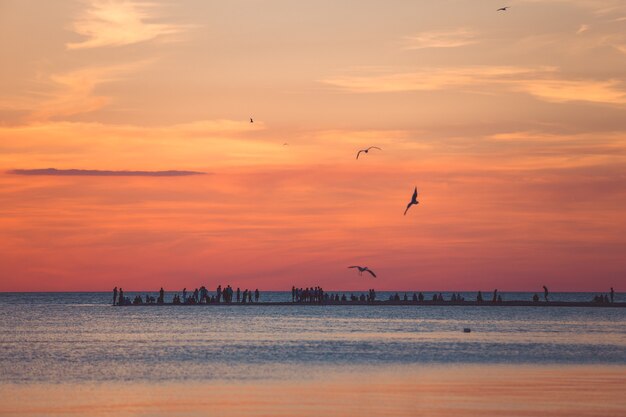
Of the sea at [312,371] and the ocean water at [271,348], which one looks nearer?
the sea at [312,371]

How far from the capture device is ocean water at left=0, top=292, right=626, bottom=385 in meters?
37.3

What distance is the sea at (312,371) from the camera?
28.3 m

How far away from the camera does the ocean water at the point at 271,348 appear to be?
37.3 metres

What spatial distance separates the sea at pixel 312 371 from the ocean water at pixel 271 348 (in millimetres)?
78

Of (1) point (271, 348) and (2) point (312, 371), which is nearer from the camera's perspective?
(2) point (312, 371)

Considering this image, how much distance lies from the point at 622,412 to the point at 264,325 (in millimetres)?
44258

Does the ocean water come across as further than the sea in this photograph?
Yes

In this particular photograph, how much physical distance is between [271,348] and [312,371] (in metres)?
10.9

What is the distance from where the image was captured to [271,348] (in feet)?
156

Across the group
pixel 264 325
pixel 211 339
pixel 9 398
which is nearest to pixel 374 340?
pixel 211 339

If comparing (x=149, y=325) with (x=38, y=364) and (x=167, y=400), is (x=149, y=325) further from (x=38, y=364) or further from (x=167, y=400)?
(x=167, y=400)

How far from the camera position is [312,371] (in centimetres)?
3691

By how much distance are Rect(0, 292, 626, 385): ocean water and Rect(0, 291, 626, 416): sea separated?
78 mm

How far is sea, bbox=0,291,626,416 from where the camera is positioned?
2834 cm
